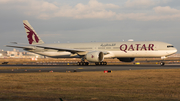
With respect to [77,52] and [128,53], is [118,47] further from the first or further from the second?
[77,52]

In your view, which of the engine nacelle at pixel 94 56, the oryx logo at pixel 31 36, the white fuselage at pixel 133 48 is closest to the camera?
the white fuselage at pixel 133 48

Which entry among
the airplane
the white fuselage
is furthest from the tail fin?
the white fuselage

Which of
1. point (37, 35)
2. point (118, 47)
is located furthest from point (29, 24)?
point (118, 47)

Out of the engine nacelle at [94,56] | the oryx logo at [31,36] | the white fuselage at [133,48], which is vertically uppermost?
the oryx logo at [31,36]

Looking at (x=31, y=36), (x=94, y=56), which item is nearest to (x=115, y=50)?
(x=94, y=56)

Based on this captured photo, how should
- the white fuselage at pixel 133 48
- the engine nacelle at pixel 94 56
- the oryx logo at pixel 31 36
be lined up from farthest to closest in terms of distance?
the oryx logo at pixel 31 36, the engine nacelle at pixel 94 56, the white fuselage at pixel 133 48

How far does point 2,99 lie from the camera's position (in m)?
10.7

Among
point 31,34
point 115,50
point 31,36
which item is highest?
point 31,34

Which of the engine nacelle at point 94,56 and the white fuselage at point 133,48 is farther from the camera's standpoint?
the engine nacelle at point 94,56

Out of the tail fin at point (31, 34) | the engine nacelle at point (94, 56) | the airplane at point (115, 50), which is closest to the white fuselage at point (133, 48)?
the airplane at point (115, 50)

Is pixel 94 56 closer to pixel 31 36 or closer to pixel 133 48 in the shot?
pixel 133 48

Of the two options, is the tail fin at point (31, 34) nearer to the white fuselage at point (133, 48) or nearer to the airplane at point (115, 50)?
the airplane at point (115, 50)

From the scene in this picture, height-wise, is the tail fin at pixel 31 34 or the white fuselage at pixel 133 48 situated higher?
the tail fin at pixel 31 34

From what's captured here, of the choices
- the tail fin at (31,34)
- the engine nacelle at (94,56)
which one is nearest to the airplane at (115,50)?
the engine nacelle at (94,56)
